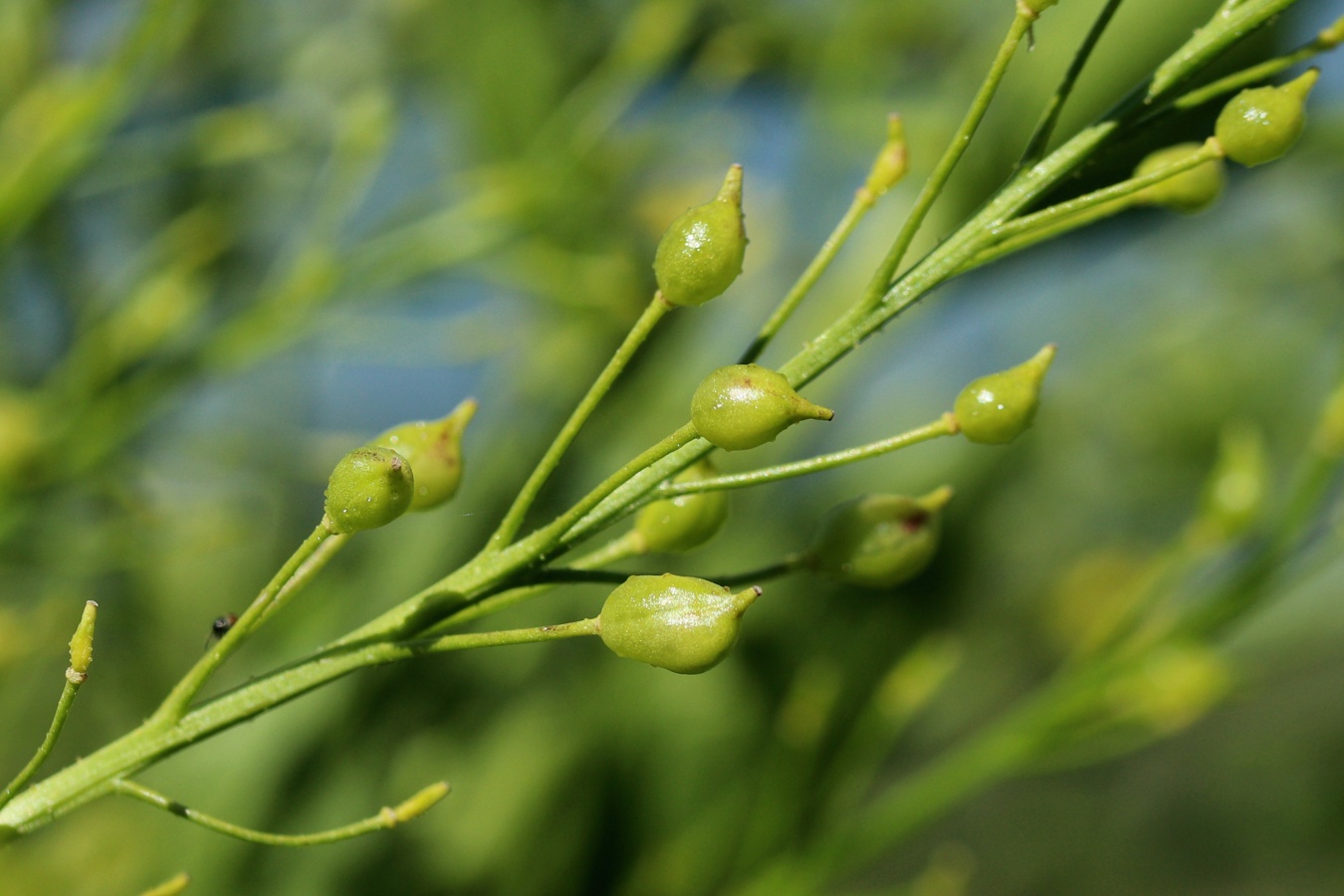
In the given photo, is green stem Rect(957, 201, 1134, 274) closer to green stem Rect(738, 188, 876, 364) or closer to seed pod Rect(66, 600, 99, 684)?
green stem Rect(738, 188, 876, 364)

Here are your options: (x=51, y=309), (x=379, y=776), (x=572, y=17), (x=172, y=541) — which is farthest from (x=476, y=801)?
(x=572, y=17)

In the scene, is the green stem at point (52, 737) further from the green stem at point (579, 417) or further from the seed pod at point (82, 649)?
the green stem at point (579, 417)

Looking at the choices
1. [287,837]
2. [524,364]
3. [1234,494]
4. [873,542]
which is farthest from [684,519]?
[524,364]

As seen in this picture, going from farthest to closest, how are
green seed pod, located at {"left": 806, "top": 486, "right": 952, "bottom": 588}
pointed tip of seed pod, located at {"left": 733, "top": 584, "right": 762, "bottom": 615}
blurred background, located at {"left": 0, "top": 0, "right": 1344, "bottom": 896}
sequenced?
blurred background, located at {"left": 0, "top": 0, "right": 1344, "bottom": 896}, green seed pod, located at {"left": 806, "top": 486, "right": 952, "bottom": 588}, pointed tip of seed pod, located at {"left": 733, "top": 584, "right": 762, "bottom": 615}

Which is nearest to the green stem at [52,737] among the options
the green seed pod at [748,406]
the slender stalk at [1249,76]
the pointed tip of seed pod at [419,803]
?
the pointed tip of seed pod at [419,803]

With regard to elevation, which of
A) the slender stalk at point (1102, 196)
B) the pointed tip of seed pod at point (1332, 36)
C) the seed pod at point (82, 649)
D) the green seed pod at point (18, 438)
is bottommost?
the seed pod at point (82, 649)

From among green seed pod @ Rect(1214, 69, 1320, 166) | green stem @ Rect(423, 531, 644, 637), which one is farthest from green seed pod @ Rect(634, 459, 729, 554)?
green seed pod @ Rect(1214, 69, 1320, 166)

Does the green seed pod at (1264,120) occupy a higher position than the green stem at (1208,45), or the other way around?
the green stem at (1208,45)
